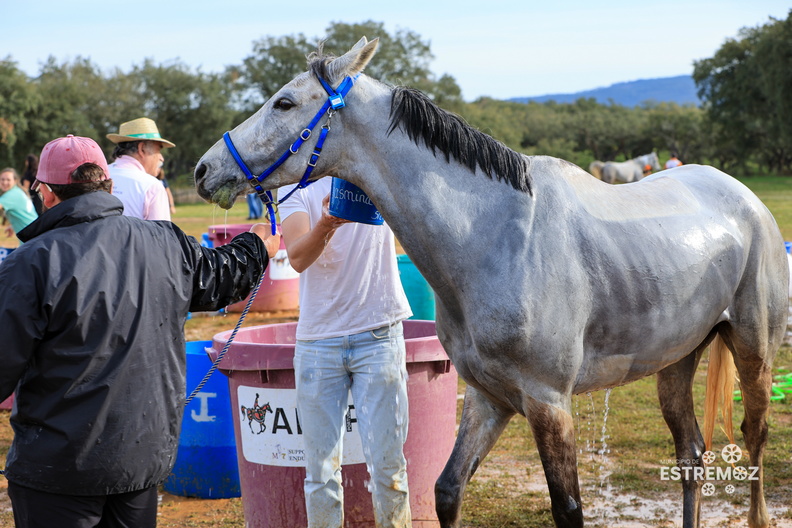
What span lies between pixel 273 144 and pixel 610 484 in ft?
9.92

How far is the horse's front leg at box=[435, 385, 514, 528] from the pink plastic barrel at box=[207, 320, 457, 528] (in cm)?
47

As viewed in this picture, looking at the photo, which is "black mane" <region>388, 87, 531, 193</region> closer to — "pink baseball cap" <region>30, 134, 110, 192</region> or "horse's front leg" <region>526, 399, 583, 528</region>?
"horse's front leg" <region>526, 399, 583, 528</region>

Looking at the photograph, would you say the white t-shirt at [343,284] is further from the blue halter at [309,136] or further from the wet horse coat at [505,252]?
the blue halter at [309,136]

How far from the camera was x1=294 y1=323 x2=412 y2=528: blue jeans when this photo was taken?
314 centimetres

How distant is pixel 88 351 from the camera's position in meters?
2.15

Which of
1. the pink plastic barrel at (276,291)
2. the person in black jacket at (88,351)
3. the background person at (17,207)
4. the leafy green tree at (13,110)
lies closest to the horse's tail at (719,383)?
the person in black jacket at (88,351)

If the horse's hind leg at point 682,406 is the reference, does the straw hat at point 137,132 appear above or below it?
above

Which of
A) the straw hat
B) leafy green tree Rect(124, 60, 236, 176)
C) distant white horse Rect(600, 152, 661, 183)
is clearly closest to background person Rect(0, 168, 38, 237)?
the straw hat

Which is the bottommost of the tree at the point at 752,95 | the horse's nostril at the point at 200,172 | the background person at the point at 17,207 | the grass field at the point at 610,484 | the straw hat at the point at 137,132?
the grass field at the point at 610,484

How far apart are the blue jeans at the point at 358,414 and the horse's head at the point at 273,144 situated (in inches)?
30.1

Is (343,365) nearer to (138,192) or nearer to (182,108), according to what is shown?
(138,192)

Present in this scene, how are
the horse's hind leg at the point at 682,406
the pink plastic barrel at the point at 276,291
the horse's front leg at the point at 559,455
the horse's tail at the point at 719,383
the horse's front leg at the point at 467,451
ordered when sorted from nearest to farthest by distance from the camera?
the horse's front leg at the point at 559,455 → the horse's front leg at the point at 467,451 → the horse's hind leg at the point at 682,406 → the horse's tail at the point at 719,383 → the pink plastic barrel at the point at 276,291

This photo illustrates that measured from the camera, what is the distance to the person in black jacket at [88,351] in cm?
209

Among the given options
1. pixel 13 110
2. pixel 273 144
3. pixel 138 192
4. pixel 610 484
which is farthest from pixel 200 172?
pixel 13 110
